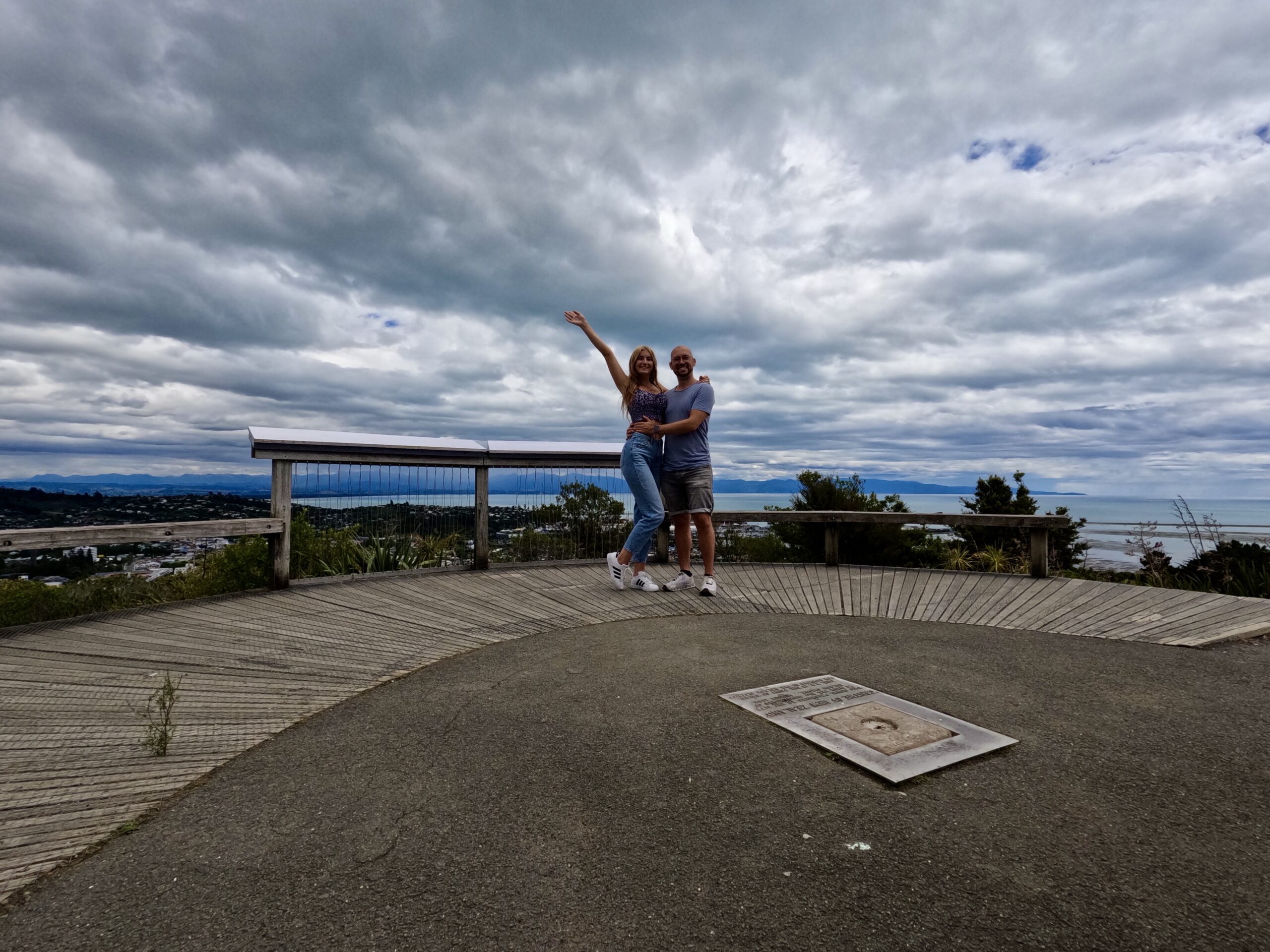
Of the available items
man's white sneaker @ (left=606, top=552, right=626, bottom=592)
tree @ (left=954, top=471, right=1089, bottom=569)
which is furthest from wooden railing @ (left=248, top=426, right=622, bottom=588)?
tree @ (left=954, top=471, right=1089, bottom=569)

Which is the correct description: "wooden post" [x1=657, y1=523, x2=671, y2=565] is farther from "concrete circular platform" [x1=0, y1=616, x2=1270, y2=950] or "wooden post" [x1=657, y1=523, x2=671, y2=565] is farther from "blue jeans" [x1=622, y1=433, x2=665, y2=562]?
"concrete circular platform" [x1=0, y1=616, x2=1270, y2=950]

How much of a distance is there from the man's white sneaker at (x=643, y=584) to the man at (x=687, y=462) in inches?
6.7

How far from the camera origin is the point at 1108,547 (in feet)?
32.3

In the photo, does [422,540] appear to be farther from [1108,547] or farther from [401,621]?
[1108,547]

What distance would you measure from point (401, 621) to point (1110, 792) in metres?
4.01

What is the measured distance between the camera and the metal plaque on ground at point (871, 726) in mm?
2361

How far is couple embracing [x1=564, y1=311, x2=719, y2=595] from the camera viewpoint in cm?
564

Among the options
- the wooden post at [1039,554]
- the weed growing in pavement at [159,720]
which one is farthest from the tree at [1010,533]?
the weed growing in pavement at [159,720]

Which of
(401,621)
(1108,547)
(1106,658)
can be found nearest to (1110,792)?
(1106,658)

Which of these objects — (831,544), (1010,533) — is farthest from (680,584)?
(1010,533)

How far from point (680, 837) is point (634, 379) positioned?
4.33m

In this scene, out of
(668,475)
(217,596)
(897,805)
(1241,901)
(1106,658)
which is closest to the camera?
(1241,901)

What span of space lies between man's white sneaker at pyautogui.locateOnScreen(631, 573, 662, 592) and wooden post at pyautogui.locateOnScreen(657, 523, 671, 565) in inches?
50.7

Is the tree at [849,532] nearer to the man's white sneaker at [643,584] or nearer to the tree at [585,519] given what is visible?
the tree at [585,519]
